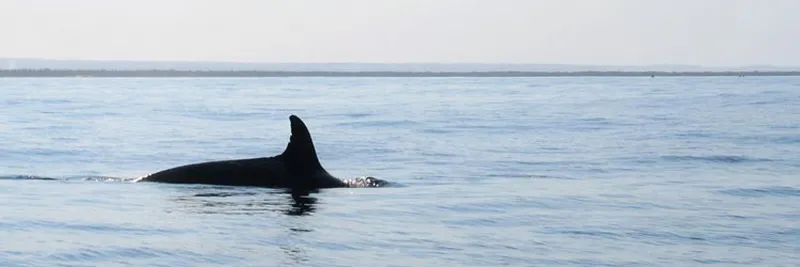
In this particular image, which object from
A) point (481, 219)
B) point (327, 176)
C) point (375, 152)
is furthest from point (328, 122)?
point (481, 219)

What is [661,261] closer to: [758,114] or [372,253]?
[372,253]

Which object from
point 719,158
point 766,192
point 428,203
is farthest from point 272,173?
point 719,158

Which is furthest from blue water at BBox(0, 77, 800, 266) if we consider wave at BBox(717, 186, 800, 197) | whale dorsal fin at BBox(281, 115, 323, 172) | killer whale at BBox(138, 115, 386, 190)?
whale dorsal fin at BBox(281, 115, 323, 172)

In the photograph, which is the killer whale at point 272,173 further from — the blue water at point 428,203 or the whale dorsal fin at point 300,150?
the blue water at point 428,203

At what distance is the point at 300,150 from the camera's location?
25484 mm

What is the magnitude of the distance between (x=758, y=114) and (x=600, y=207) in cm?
4291

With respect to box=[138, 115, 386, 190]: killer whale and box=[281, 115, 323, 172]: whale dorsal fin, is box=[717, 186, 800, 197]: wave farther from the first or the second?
box=[281, 115, 323, 172]: whale dorsal fin

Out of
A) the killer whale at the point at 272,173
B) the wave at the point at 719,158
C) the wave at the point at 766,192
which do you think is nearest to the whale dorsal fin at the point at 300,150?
the killer whale at the point at 272,173

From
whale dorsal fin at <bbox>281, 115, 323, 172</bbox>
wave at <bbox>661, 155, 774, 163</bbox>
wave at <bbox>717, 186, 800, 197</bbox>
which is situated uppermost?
whale dorsal fin at <bbox>281, 115, 323, 172</bbox>

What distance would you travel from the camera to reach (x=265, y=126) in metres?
60.2

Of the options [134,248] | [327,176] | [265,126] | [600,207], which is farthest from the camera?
[265,126]

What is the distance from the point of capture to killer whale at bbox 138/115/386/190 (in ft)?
84.1

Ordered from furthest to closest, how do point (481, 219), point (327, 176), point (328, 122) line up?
point (328, 122), point (327, 176), point (481, 219)

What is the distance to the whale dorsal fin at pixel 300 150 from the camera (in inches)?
982
